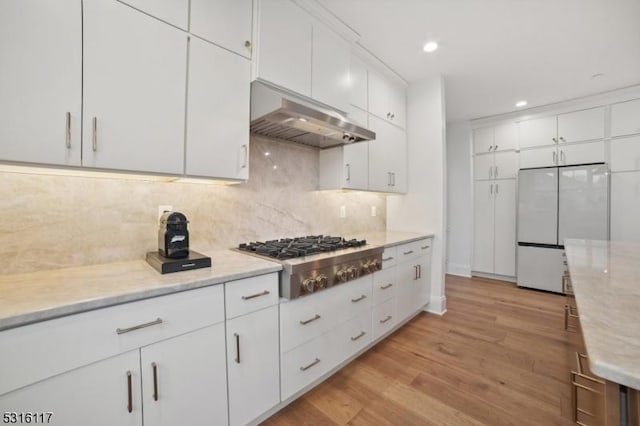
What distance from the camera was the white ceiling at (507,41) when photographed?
2.01m

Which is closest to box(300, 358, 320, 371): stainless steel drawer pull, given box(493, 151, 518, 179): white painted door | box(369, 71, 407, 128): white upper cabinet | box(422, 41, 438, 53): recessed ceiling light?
box(369, 71, 407, 128): white upper cabinet

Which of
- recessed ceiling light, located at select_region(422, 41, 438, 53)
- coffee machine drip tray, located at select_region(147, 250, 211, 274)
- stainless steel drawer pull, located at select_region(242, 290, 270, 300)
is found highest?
recessed ceiling light, located at select_region(422, 41, 438, 53)

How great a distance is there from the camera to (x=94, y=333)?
917mm

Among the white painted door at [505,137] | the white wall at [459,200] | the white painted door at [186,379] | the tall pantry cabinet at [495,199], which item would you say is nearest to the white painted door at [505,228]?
the tall pantry cabinet at [495,199]

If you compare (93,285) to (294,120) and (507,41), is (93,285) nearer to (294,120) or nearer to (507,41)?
(294,120)

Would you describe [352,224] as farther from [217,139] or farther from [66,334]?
[66,334]

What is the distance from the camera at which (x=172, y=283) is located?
42.8 inches

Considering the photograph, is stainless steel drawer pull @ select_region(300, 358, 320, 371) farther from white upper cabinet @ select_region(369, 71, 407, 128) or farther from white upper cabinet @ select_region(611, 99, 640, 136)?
white upper cabinet @ select_region(611, 99, 640, 136)

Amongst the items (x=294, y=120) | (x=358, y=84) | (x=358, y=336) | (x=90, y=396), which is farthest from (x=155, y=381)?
(x=358, y=84)

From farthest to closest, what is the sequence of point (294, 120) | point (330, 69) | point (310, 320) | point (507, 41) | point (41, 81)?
point (507, 41) → point (330, 69) → point (294, 120) → point (310, 320) → point (41, 81)

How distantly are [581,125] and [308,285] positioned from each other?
4682mm

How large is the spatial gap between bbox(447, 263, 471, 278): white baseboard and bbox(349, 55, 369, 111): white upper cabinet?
3.55 meters

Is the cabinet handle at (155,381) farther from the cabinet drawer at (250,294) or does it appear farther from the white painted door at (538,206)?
the white painted door at (538,206)

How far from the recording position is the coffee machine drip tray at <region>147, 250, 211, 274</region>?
1.21m
